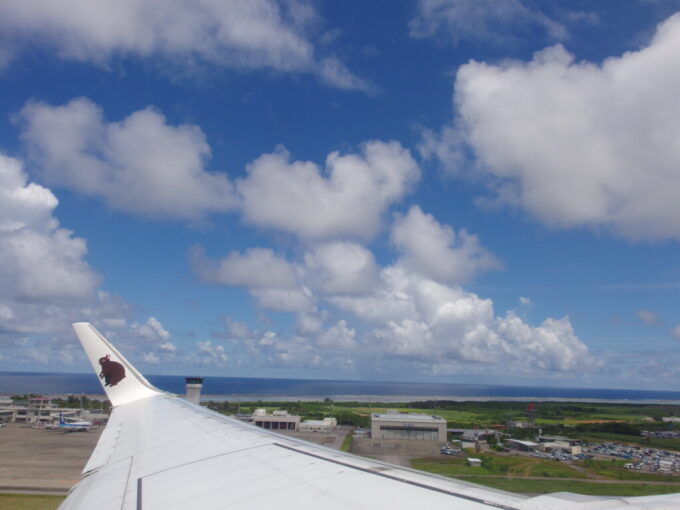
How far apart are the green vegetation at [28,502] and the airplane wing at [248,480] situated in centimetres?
1994

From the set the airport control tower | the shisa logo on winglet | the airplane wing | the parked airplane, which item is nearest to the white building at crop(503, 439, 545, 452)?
the airport control tower

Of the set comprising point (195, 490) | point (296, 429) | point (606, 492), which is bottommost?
point (296, 429)

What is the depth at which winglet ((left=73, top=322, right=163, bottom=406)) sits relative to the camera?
40.4 feet

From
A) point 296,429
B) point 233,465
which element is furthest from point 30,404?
point 233,465

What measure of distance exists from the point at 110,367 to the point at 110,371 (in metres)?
0.13

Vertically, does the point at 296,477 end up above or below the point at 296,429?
above

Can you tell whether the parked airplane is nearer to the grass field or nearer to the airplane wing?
the grass field

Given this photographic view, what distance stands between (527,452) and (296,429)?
31489mm

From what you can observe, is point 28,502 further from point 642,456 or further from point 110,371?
point 642,456

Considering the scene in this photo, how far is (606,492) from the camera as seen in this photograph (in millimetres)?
29047

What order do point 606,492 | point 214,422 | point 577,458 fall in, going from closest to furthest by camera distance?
point 214,422 < point 606,492 < point 577,458

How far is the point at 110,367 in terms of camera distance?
1242 centimetres

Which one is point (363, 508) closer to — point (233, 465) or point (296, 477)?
point (296, 477)

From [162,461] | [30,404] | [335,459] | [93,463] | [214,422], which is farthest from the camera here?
[30,404]
